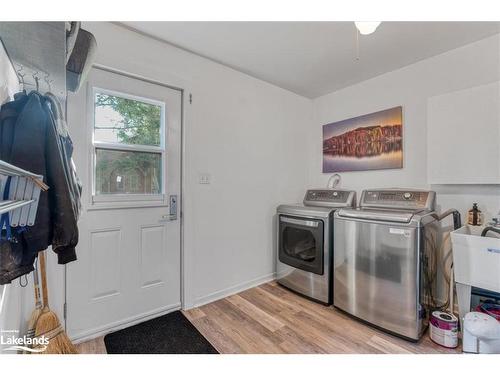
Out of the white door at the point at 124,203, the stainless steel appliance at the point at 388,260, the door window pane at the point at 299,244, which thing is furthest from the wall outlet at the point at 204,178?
the stainless steel appliance at the point at 388,260

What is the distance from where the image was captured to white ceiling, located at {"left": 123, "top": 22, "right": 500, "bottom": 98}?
5.89 ft

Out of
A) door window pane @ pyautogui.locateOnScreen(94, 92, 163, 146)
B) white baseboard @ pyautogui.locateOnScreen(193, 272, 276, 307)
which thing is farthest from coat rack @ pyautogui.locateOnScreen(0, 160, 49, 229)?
white baseboard @ pyautogui.locateOnScreen(193, 272, 276, 307)

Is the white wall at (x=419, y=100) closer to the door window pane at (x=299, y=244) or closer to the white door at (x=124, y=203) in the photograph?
the door window pane at (x=299, y=244)

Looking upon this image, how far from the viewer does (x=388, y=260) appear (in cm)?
182

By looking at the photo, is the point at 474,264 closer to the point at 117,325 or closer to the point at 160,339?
the point at 160,339

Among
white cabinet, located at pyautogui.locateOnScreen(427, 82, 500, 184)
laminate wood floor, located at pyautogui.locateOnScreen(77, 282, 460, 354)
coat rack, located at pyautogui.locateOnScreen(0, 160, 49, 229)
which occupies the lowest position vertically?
laminate wood floor, located at pyautogui.locateOnScreen(77, 282, 460, 354)

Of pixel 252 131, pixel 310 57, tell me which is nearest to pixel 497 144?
pixel 310 57

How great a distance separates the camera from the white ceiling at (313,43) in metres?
1.79

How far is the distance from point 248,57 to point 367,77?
1355 mm

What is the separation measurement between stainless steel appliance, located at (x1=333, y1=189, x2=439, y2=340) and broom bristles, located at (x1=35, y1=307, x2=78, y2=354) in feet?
6.69

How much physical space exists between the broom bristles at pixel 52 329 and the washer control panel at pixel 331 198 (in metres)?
2.36

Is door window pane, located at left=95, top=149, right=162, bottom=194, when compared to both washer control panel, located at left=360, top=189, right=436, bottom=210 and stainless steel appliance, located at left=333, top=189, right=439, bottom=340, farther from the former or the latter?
washer control panel, located at left=360, top=189, right=436, bottom=210

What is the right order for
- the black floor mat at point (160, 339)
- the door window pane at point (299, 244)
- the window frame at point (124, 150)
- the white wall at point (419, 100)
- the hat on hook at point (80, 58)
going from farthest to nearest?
the door window pane at point (299, 244) → the white wall at point (419, 100) → the window frame at point (124, 150) → the black floor mat at point (160, 339) → the hat on hook at point (80, 58)
